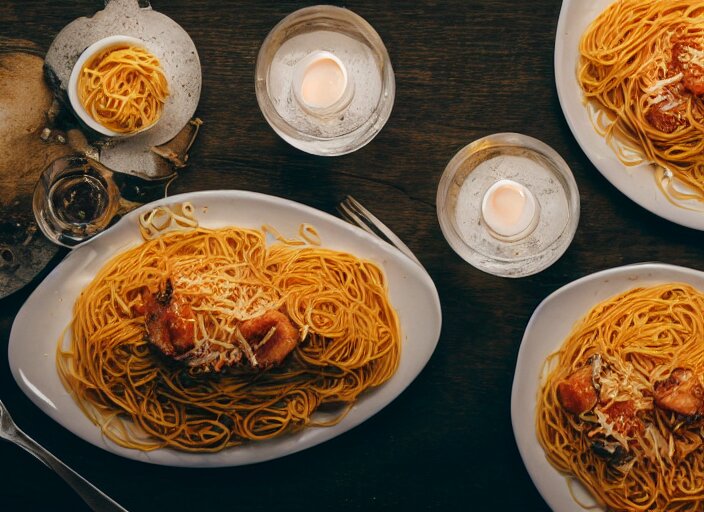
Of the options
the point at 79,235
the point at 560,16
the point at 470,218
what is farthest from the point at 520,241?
the point at 79,235

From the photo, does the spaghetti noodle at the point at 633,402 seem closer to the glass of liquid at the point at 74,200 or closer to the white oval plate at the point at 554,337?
the white oval plate at the point at 554,337

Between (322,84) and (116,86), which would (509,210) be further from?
(116,86)

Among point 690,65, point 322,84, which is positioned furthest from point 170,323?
point 690,65

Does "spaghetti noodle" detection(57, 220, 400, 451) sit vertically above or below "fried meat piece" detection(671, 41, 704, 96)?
below

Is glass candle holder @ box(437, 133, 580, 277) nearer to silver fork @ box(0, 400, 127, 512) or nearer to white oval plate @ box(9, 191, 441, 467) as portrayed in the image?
white oval plate @ box(9, 191, 441, 467)

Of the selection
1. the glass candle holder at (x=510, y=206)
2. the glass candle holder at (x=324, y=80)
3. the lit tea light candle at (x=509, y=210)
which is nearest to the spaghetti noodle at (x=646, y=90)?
the glass candle holder at (x=510, y=206)

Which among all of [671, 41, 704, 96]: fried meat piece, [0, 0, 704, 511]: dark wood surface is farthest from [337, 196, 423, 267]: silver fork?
→ [671, 41, 704, 96]: fried meat piece
